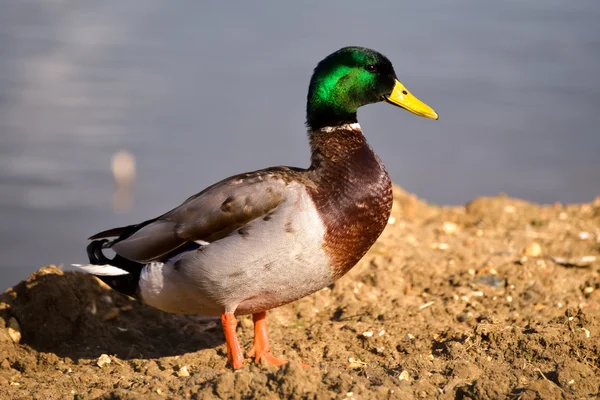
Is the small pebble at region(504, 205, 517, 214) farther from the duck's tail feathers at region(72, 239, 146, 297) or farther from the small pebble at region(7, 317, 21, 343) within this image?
the small pebble at region(7, 317, 21, 343)

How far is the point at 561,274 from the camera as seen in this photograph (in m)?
6.39

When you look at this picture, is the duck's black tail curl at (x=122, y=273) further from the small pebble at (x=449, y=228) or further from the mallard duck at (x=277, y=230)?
the small pebble at (x=449, y=228)

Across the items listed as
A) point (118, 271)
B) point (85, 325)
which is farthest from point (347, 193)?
point (85, 325)

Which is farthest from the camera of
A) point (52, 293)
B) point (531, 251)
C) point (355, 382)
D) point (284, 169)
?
point (531, 251)

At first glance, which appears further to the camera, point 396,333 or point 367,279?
point 367,279

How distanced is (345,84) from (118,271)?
1734mm

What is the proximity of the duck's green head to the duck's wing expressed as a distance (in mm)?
392

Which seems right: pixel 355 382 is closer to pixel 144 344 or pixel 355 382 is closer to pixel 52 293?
pixel 144 344

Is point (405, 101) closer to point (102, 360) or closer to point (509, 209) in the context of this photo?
point (102, 360)

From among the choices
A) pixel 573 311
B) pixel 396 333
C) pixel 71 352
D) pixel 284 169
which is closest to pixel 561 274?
pixel 573 311

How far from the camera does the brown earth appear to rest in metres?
3.94

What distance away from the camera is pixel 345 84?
5.11 metres

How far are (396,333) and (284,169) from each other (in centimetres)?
123

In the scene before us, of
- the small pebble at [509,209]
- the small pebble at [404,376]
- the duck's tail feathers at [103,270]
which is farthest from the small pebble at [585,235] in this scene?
the duck's tail feathers at [103,270]
